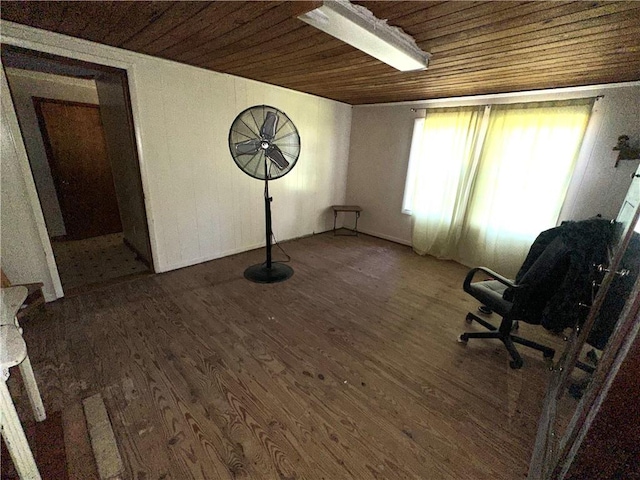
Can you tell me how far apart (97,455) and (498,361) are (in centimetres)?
245

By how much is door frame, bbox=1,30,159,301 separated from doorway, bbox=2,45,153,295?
72 mm

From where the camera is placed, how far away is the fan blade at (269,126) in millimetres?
2305

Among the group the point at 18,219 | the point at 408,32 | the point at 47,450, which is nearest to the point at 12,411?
the point at 47,450

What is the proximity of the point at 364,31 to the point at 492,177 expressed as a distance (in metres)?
2.52

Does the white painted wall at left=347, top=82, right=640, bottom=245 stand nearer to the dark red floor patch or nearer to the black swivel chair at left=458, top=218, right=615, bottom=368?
the black swivel chair at left=458, top=218, right=615, bottom=368

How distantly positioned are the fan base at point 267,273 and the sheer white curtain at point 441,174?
2.07 m

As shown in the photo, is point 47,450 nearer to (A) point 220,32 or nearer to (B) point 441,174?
(A) point 220,32

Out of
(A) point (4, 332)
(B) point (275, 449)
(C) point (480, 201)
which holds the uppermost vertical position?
(C) point (480, 201)

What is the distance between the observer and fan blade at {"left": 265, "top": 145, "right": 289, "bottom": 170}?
2406mm

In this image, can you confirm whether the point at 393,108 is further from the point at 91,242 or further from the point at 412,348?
the point at 91,242

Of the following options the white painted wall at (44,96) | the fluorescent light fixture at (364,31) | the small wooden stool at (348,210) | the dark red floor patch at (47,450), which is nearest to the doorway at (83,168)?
the white painted wall at (44,96)

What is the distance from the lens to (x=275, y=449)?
124 centimetres

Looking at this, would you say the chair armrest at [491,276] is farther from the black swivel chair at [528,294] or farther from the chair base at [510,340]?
the chair base at [510,340]

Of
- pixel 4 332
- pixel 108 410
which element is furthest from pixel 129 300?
pixel 4 332
